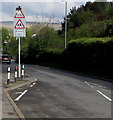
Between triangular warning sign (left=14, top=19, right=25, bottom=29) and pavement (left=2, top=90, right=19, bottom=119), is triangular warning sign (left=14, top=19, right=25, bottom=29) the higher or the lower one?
the higher one

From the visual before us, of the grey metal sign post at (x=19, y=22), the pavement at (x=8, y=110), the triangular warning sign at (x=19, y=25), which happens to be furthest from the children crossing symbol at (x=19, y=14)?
the pavement at (x=8, y=110)

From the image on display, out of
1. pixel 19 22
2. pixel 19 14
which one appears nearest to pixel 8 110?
pixel 19 22

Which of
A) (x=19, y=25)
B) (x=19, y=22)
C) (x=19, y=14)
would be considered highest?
(x=19, y=14)

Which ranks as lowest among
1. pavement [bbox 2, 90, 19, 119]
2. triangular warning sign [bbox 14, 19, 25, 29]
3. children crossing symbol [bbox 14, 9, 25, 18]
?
pavement [bbox 2, 90, 19, 119]

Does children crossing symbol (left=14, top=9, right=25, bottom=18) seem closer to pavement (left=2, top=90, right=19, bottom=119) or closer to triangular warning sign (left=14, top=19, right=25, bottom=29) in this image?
triangular warning sign (left=14, top=19, right=25, bottom=29)

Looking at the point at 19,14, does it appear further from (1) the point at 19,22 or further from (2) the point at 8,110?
(2) the point at 8,110

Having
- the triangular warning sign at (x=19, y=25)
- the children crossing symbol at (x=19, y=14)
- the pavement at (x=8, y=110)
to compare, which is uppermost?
the children crossing symbol at (x=19, y=14)

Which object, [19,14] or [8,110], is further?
[19,14]

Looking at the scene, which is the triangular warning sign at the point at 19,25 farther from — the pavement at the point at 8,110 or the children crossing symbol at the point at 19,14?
the pavement at the point at 8,110

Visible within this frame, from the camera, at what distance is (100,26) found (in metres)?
44.7

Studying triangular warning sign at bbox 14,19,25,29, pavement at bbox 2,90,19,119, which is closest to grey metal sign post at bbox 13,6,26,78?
triangular warning sign at bbox 14,19,25,29

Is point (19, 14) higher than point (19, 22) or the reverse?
higher

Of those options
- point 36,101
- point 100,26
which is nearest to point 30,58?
point 100,26

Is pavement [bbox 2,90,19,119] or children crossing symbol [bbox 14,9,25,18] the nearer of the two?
pavement [bbox 2,90,19,119]
